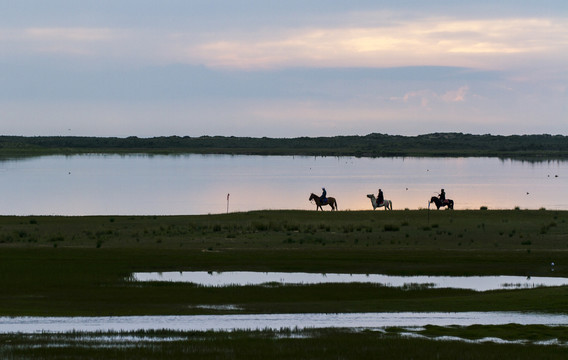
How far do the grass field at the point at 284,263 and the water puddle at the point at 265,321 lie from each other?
2.82 ft

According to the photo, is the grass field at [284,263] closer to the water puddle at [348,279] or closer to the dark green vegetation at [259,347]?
the dark green vegetation at [259,347]

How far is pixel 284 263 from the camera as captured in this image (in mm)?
33312

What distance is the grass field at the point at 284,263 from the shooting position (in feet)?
58.8

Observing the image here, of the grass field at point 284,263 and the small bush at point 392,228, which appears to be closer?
the grass field at point 284,263

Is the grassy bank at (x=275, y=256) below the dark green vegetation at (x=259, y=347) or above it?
below

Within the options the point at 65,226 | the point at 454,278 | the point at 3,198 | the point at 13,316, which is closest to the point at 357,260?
the point at 454,278

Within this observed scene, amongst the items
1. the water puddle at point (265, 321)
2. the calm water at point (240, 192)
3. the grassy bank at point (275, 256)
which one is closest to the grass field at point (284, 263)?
the grassy bank at point (275, 256)

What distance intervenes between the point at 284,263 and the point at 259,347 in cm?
1599

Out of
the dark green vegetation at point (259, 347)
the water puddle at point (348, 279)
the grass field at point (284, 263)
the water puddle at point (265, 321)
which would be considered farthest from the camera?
the water puddle at point (348, 279)

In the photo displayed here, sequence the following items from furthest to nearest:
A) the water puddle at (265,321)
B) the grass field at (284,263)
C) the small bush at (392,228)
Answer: the small bush at (392,228) < the water puddle at (265,321) < the grass field at (284,263)

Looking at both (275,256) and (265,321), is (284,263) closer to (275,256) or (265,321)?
(275,256)

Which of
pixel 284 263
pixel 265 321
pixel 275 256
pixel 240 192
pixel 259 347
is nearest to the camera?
pixel 259 347

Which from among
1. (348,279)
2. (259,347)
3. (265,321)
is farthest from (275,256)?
(259,347)

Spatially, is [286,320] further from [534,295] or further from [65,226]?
[65,226]
